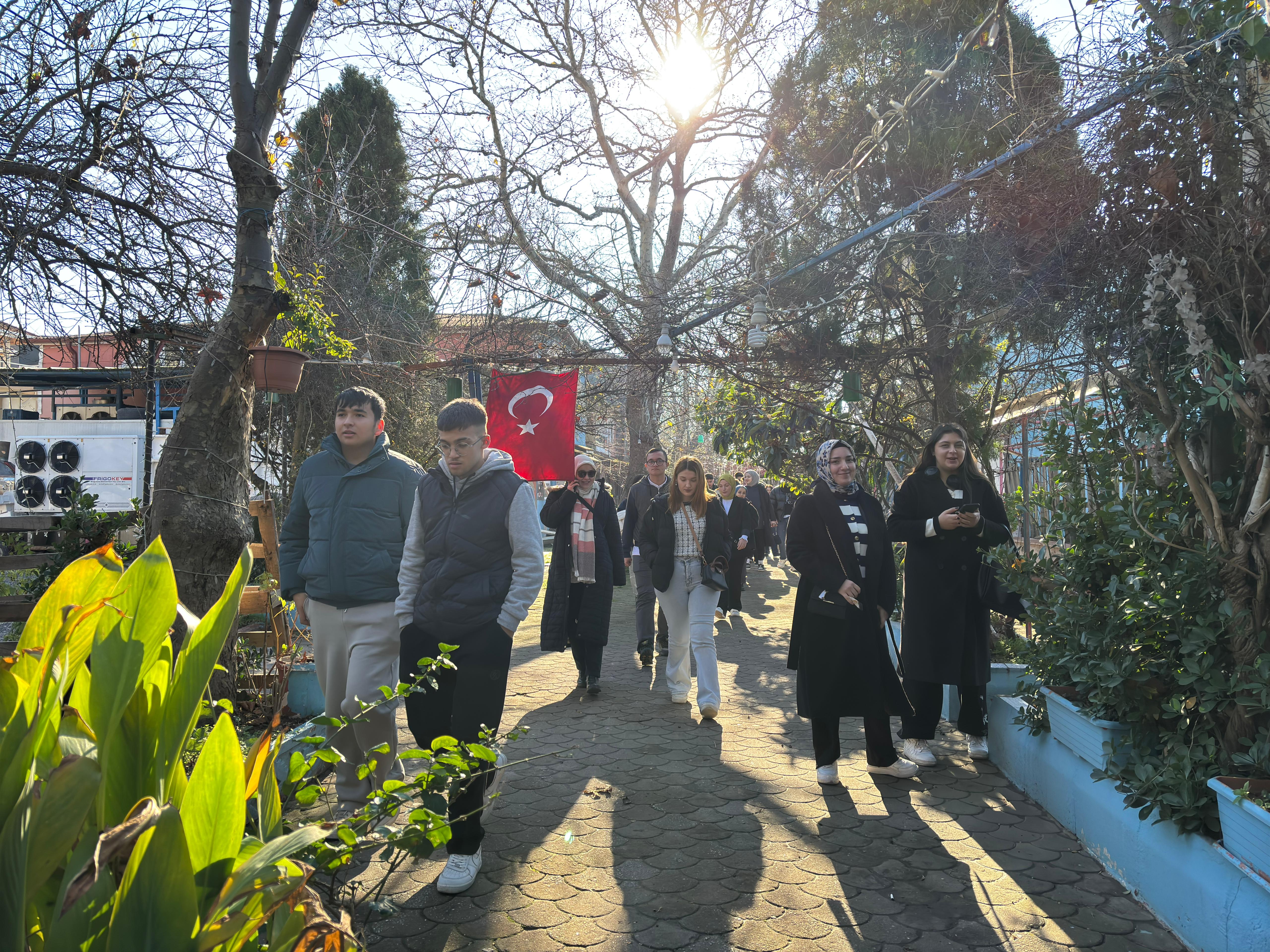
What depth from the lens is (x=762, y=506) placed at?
13.3m

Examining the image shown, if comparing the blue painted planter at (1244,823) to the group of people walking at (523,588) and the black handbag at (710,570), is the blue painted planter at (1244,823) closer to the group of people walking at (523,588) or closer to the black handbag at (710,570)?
the group of people walking at (523,588)

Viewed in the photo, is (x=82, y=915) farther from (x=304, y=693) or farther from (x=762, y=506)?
(x=762, y=506)

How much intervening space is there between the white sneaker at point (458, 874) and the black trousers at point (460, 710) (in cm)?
3

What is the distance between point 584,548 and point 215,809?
5.38m

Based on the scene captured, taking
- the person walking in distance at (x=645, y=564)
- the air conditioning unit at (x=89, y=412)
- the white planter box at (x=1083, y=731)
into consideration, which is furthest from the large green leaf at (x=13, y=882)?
the air conditioning unit at (x=89, y=412)

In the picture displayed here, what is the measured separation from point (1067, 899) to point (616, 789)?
2136mm

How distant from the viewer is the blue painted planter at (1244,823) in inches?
97.7

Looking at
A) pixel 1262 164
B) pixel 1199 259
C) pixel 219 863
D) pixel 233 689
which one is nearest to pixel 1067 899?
pixel 1199 259

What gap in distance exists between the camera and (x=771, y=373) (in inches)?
304

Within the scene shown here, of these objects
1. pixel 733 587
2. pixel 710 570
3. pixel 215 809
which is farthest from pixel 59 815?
pixel 733 587

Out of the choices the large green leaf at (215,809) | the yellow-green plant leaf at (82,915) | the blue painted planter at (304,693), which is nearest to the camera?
the yellow-green plant leaf at (82,915)

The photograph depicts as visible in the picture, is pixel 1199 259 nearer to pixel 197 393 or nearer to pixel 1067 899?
pixel 1067 899

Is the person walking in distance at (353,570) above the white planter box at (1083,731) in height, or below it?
above

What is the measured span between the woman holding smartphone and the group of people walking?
0.03 ft
